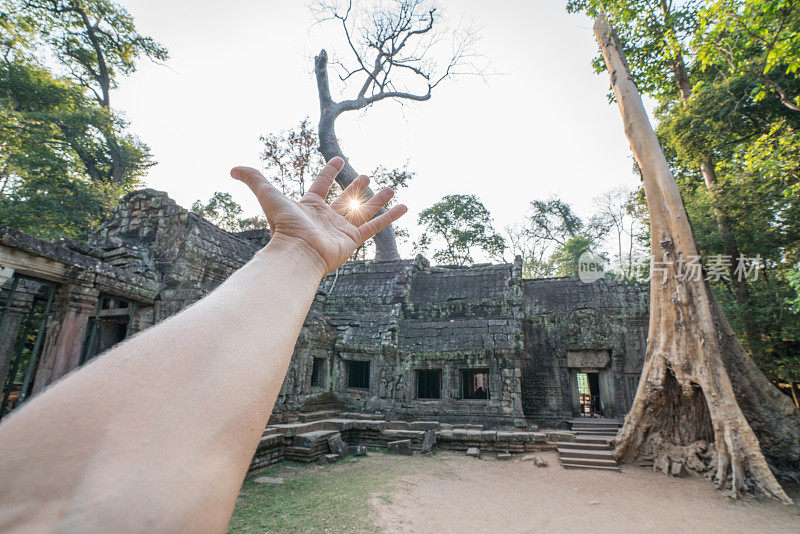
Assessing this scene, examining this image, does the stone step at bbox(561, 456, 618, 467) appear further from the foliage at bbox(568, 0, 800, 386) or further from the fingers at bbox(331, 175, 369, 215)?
the fingers at bbox(331, 175, 369, 215)

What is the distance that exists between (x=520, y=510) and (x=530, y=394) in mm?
7558

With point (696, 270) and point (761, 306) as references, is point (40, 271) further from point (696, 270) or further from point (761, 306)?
point (761, 306)

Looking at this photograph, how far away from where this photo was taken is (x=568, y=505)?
17.2ft

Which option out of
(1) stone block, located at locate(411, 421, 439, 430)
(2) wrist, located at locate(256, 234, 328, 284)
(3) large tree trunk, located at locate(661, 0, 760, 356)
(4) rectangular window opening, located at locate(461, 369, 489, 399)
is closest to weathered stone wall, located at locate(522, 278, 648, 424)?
(4) rectangular window opening, located at locate(461, 369, 489, 399)

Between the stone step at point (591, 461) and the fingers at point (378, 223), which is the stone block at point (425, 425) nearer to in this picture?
the stone step at point (591, 461)

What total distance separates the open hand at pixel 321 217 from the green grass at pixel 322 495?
396 cm

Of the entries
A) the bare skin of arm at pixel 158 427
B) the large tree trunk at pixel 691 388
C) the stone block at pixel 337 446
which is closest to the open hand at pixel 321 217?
the bare skin of arm at pixel 158 427

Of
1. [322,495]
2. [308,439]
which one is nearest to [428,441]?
[308,439]

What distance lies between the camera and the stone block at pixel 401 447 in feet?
26.2

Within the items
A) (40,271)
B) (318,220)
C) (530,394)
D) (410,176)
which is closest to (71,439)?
(318,220)

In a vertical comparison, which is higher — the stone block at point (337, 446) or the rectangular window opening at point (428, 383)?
the rectangular window opening at point (428, 383)

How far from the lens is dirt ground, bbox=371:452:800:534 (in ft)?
14.8

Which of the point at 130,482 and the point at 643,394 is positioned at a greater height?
the point at 130,482

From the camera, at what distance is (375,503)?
15.5ft
